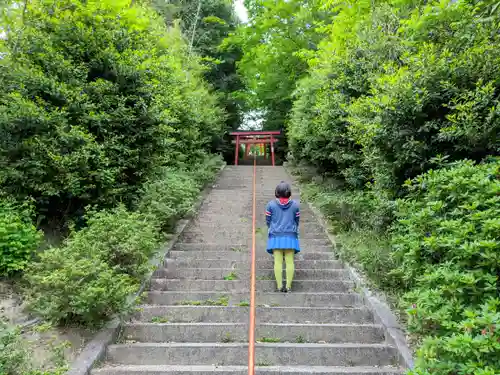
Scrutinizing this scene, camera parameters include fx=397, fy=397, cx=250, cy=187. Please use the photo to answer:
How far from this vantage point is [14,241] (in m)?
4.90

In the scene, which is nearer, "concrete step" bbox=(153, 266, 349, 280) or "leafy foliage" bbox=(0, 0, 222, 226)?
"leafy foliage" bbox=(0, 0, 222, 226)

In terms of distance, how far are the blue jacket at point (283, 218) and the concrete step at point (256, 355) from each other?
1702 millimetres

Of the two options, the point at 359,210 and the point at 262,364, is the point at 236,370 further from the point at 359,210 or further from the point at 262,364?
the point at 359,210

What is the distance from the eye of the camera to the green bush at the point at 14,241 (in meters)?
4.82

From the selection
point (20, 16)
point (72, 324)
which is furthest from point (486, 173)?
point (20, 16)

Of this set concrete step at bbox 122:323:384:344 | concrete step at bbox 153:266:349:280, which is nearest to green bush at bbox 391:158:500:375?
concrete step at bbox 122:323:384:344

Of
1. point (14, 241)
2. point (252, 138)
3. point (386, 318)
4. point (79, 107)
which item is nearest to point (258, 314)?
point (386, 318)

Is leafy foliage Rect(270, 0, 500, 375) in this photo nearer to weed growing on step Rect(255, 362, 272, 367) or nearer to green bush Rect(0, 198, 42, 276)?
weed growing on step Rect(255, 362, 272, 367)

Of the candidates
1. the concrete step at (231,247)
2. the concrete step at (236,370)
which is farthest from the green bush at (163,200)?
the concrete step at (236,370)

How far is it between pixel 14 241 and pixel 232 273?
9.64ft

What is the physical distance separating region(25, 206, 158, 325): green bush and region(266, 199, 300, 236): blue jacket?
A: 184 centimetres

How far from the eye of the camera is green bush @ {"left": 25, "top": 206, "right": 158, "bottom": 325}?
4.18 metres

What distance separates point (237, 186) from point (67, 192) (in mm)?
8018

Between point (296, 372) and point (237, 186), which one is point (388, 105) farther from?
point (237, 186)
